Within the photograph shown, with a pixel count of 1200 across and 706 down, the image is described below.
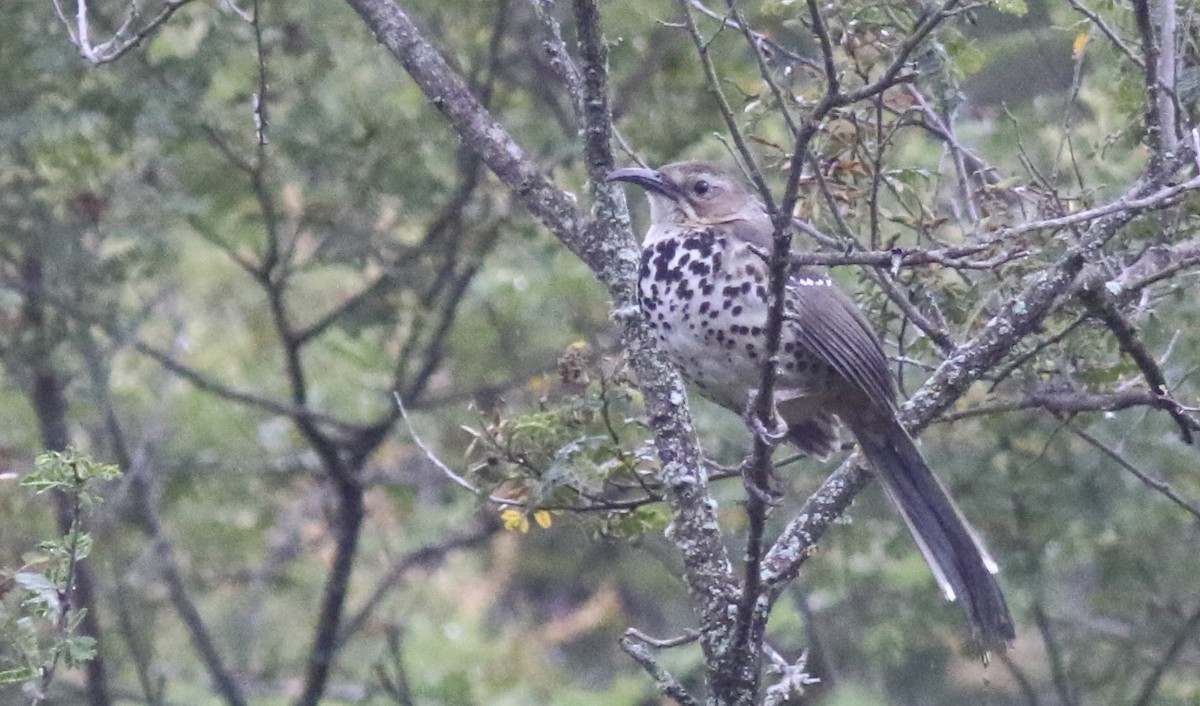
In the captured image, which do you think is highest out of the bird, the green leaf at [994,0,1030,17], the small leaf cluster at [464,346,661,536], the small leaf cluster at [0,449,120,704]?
the green leaf at [994,0,1030,17]

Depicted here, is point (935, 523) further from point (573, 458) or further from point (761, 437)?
point (761, 437)

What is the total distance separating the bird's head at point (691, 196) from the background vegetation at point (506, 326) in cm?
20

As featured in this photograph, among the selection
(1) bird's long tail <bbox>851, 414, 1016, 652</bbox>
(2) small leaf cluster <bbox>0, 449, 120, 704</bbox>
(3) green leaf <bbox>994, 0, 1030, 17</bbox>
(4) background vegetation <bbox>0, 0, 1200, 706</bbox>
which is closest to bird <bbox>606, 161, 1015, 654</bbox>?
(1) bird's long tail <bbox>851, 414, 1016, 652</bbox>

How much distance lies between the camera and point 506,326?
24.5 feet

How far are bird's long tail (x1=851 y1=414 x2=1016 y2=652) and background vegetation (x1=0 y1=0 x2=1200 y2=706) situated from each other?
0.18 metres

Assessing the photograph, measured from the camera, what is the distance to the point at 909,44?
110 inches

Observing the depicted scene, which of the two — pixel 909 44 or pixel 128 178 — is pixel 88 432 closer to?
pixel 128 178

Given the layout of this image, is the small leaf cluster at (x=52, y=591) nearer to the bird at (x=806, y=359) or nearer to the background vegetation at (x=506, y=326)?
the background vegetation at (x=506, y=326)

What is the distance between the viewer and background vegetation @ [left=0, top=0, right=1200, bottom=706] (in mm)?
4188

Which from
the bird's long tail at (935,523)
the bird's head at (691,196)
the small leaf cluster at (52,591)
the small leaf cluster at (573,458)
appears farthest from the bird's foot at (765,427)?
the bird's head at (691,196)

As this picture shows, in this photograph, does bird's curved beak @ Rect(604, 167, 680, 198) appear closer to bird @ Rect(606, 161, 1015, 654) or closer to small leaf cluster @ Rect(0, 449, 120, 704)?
bird @ Rect(606, 161, 1015, 654)

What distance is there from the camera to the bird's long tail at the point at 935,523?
4098 millimetres

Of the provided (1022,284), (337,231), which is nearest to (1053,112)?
(1022,284)

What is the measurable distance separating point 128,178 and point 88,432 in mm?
1666
